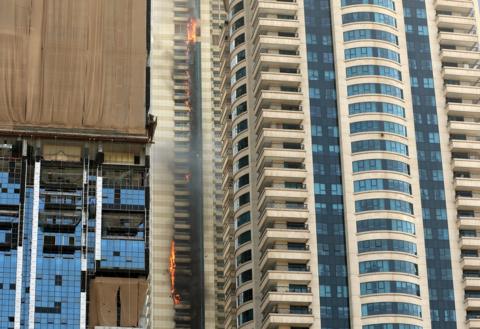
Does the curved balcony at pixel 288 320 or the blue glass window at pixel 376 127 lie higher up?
the blue glass window at pixel 376 127

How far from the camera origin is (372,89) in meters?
156

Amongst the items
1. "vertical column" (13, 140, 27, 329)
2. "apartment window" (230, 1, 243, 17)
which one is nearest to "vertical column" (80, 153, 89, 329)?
"vertical column" (13, 140, 27, 329)

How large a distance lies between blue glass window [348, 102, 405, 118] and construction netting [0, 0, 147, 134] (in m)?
27.5

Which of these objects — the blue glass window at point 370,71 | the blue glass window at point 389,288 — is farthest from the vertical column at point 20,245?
the blue glass window at point 370,71

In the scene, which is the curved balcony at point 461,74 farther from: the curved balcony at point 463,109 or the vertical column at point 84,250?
the vertical column at point 84,250

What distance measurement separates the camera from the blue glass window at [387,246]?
483ft

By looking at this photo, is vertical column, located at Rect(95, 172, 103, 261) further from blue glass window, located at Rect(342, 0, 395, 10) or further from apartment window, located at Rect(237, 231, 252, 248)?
blue glass window, located at Rect(342, 0, 395, 10)

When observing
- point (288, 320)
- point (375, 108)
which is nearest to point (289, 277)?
point (288, 320)

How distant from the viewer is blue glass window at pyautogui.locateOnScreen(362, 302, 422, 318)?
144 metres

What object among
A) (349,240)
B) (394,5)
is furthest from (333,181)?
(394,5)

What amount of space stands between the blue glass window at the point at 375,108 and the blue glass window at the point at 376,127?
4.94ft

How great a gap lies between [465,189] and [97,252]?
47.1 metres

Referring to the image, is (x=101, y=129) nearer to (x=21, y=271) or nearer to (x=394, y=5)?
(x=21, y=271)

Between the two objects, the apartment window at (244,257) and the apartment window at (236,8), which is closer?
the apartment window at (244,257)
